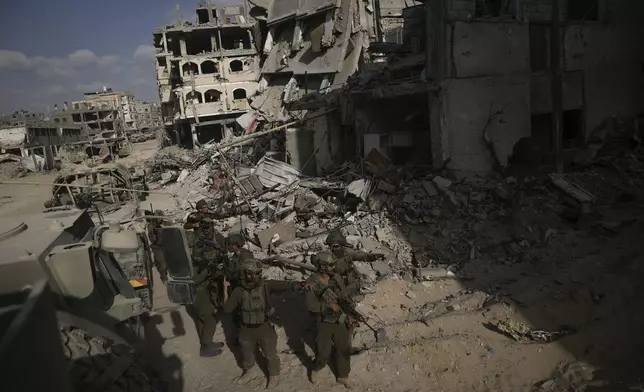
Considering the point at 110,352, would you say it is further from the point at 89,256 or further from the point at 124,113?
the point at 124,113

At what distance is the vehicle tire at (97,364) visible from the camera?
398cm

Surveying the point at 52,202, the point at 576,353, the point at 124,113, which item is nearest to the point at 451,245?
the point at 576,353

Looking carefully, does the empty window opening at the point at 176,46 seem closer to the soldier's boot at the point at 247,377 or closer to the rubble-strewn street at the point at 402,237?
the rubble-strewn street at the point at 402,237

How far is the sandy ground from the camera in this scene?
5512mm

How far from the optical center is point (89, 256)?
173 inches

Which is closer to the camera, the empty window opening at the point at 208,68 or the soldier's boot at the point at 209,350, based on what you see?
the soldier's boot at the point at 209,350

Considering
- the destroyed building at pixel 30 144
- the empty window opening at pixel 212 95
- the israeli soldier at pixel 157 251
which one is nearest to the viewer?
the israeli soldier at pixel 157 251

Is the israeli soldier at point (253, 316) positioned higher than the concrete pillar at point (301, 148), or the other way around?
the concrete pillar at point (301, 148)

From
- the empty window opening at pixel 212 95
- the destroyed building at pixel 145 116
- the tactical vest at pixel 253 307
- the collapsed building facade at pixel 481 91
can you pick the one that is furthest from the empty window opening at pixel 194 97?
the destroyed building at pixel 145 116

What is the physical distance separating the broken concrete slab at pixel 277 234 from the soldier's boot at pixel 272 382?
15.3 ft

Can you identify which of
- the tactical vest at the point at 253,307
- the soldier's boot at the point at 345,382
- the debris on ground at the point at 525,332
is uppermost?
the tactical vest at the point at 253,307

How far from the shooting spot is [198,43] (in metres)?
38.1

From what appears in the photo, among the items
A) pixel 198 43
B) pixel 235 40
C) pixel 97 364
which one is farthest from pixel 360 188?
pixel 198 43

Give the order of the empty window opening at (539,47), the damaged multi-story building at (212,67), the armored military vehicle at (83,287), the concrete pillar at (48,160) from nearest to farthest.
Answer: the armored military vehicle at (83,287), the empty window opening at (539,47), the concrete pillar at (48,160), the damaged multi-story building at (212,67)
